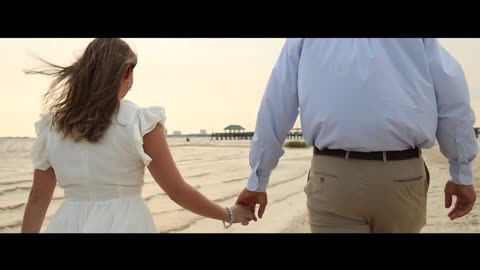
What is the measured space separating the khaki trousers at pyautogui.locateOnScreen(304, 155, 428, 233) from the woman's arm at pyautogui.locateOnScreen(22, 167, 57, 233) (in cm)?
119

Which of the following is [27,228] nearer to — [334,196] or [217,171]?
[334,196]

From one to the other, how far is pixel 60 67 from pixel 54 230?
26.6 inches

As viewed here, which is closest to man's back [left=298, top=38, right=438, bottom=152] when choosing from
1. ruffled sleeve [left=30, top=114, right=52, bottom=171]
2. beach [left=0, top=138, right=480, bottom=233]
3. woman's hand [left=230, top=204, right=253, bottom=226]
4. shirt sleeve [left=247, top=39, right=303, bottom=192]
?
A: shirt sleeve [left=247, top=39, right=303, bottom=192]

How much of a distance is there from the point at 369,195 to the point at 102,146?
1.15m

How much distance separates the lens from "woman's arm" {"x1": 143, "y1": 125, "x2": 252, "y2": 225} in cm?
187

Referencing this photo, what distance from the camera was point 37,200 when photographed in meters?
2.07

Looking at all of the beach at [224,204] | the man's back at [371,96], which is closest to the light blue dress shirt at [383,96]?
the man's back at [371,96]

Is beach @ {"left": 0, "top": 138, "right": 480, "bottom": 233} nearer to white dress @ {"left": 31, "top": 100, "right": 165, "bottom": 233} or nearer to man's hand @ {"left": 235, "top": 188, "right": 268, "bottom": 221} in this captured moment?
man's hand @ {"left": 235, "top": 188, "right": 268, "bottom": 221}

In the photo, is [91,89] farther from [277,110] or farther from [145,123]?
[277,110]

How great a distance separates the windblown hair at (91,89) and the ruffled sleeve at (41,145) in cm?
5

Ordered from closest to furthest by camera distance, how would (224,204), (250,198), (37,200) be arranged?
(37,200) < (250,198) < (224,204)

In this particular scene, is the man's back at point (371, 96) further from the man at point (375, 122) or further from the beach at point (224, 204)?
the beach at point (224, 204)

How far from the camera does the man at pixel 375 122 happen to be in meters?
2.09

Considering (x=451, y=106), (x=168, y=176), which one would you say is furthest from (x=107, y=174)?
(x=451, y=106)
